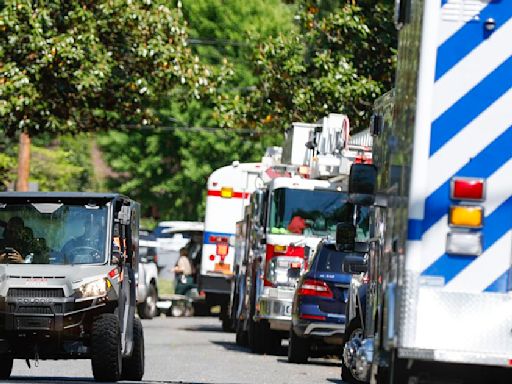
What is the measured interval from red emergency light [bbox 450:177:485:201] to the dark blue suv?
11.0 m

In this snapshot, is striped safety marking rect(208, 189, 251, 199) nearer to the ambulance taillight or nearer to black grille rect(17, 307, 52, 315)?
black grille rect(17, 307, 52, 315)

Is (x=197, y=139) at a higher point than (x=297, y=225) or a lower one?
higher

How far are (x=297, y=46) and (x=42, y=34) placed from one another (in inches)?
239

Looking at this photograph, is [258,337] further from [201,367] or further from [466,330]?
[466,330]

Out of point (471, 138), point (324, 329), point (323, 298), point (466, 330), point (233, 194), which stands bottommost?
point (324, 329)

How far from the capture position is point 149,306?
120 ft

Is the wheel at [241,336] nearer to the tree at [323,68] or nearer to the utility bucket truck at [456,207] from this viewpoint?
the tree at [323,68]

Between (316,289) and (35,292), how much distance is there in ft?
18.4

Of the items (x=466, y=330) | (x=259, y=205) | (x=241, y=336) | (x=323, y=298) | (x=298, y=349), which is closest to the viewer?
(x=466, y=330)

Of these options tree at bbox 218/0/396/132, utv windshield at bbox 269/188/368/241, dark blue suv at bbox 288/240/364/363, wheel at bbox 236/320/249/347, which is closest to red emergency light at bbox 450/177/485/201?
dark blue suv at bbox 288/240/364/363

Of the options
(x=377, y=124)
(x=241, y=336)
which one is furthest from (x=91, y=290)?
(x=241, y=336)

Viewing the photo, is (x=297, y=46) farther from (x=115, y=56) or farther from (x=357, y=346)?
(x=357, y=346)

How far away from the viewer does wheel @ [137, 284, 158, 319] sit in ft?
120

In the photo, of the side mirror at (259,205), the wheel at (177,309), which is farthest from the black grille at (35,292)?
the wheel at (177,309)
